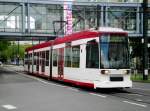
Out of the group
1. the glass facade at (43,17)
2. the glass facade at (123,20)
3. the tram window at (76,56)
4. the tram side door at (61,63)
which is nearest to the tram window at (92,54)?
the tram window at (76,56)

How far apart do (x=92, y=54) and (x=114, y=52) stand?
1.17 meters

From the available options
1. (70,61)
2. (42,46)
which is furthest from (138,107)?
(42,46)

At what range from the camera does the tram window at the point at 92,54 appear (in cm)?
2245

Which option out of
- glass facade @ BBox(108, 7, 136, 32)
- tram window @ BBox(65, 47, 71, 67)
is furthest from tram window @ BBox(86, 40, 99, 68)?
glass facade @ BBox(108, 7, 136, 32)

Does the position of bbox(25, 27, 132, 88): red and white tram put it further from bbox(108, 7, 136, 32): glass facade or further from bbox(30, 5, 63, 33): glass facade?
bbox(108, 7, 136, 32): glass facade

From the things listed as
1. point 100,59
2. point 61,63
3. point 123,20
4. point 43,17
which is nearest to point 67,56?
point 61,63

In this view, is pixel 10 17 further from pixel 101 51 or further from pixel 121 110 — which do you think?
pixel 121 110

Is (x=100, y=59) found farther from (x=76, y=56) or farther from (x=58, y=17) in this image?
(x=58, y=17)

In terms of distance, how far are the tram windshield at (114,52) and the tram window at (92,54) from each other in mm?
334

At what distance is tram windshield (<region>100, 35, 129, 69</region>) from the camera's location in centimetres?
2215

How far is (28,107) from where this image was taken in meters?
15.8

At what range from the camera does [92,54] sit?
22922mm

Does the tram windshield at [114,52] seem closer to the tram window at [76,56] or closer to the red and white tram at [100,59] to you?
the red and white tram at [100,59]

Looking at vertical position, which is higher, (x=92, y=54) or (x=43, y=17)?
(x=43, y=17)
